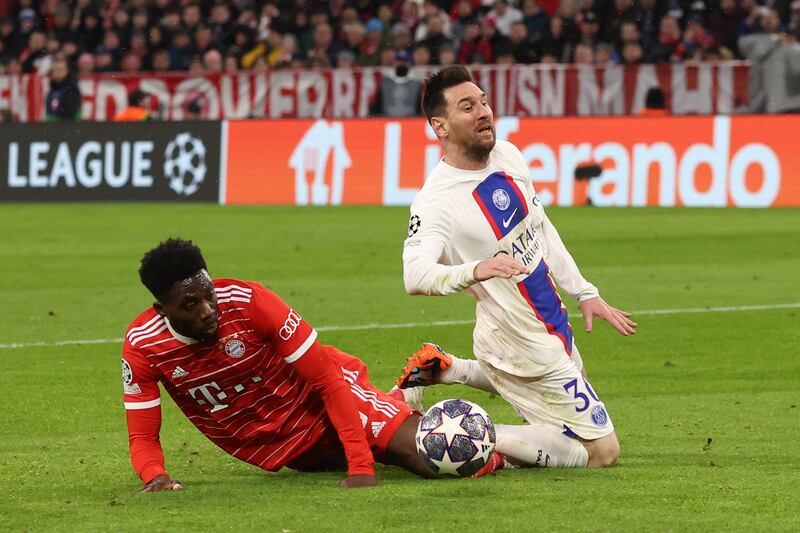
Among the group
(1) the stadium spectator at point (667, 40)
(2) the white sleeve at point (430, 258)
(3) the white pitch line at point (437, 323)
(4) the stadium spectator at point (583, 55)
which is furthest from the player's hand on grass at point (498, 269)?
(1) the stadium spectator at point (667, 40)

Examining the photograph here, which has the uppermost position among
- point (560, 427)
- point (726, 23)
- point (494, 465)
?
point (726, 23)

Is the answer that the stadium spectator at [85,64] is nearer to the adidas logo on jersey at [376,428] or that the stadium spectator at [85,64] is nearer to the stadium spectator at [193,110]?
the stadium spectator at [193,110]

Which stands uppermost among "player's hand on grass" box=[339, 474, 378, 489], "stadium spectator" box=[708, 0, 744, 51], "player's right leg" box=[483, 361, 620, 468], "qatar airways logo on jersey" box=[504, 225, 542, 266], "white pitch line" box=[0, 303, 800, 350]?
"stadium spectator" box=[708, 0, 744, 51]

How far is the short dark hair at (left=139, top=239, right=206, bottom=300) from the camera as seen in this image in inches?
233

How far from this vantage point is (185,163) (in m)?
23.5

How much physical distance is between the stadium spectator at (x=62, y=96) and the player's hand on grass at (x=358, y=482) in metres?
20.7

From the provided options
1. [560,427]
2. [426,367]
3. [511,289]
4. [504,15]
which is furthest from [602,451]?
[504,15]

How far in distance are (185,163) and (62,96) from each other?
385 cm

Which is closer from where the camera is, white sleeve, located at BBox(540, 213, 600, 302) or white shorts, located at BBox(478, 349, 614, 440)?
white shorts, located at BBox(478, 349, 614, 440)

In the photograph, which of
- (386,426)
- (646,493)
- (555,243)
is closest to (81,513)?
(386,426)

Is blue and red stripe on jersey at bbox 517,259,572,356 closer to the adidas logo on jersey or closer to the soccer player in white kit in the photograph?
the soccer player in white kit

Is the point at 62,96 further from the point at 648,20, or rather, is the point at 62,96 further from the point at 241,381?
the point at 241,381

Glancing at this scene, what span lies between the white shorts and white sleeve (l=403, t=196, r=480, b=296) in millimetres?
728

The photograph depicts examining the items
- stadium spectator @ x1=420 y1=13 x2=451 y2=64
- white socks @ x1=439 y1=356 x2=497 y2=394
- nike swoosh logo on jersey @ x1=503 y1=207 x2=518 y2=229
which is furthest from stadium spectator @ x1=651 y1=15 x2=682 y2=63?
nike swoosh logo on jersey @ x1=503 y1=207 x2=518 y2=229
